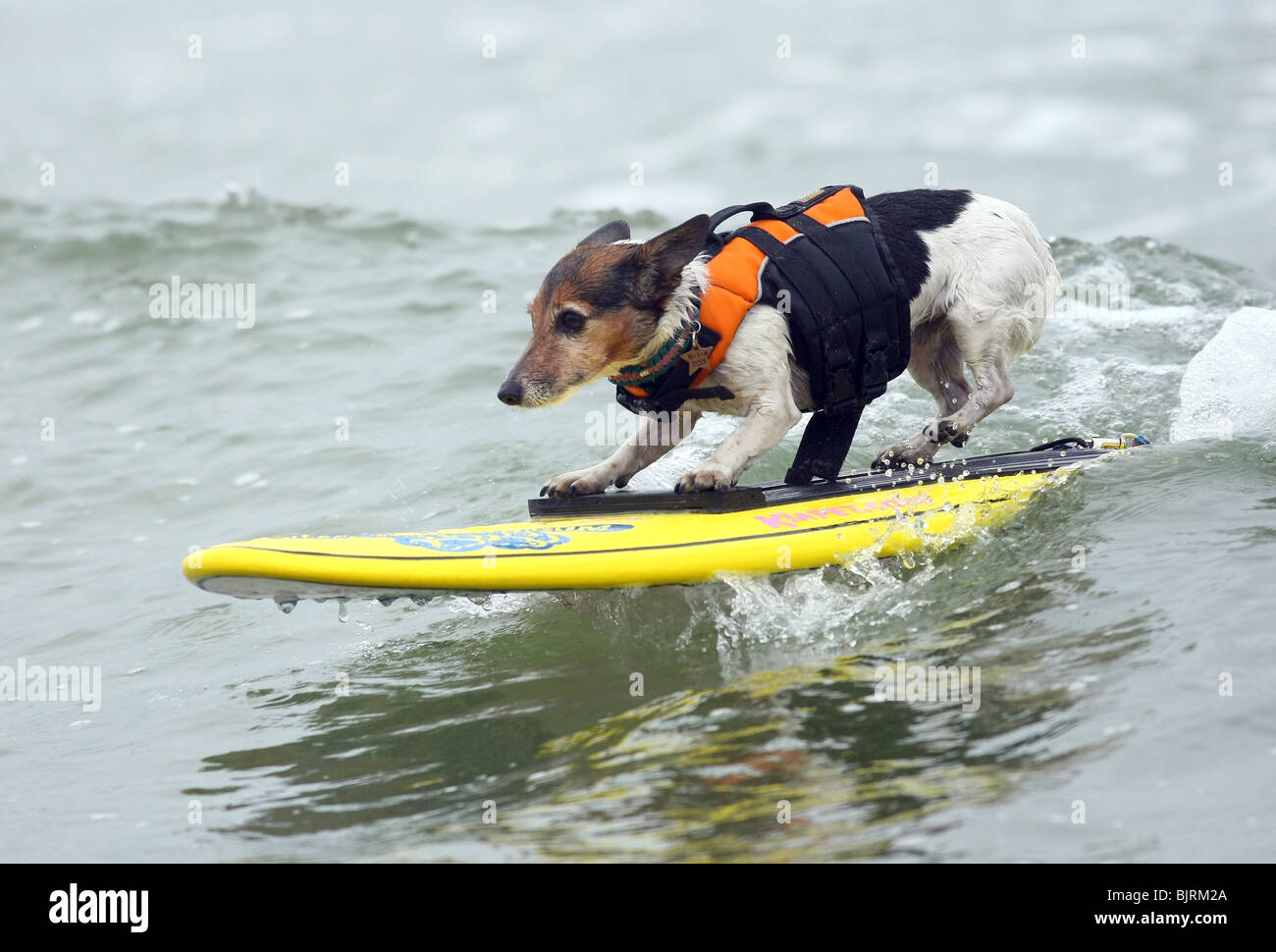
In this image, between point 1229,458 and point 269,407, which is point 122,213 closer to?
point 269,407

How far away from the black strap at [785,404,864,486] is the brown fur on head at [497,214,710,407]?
3.40 feet

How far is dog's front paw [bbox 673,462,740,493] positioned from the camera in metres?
5.02

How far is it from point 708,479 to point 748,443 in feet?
0.72

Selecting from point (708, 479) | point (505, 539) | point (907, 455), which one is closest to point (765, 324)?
point (708, 479)

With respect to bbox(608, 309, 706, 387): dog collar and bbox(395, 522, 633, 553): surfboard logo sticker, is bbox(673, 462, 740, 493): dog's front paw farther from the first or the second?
bbox(608, 309, 706, 387): dog collar

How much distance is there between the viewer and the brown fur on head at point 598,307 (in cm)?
462

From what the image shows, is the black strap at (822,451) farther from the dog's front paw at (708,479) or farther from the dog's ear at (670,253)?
the dog's ear at (670,253)

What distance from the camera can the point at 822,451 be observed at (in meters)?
5.45

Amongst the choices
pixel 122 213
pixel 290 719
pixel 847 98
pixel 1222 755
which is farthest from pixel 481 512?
pixel 847 98

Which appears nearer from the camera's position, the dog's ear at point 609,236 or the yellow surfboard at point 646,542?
Answer: the yellow surfboard at point 646,542

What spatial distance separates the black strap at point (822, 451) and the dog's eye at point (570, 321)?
48.9 inches

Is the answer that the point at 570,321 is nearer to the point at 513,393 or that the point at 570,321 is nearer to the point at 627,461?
the point at 513,393

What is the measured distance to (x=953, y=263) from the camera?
5.35 meters

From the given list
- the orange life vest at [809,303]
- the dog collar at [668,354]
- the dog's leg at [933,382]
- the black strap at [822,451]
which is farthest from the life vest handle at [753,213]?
the dog's leg at [933,382]
